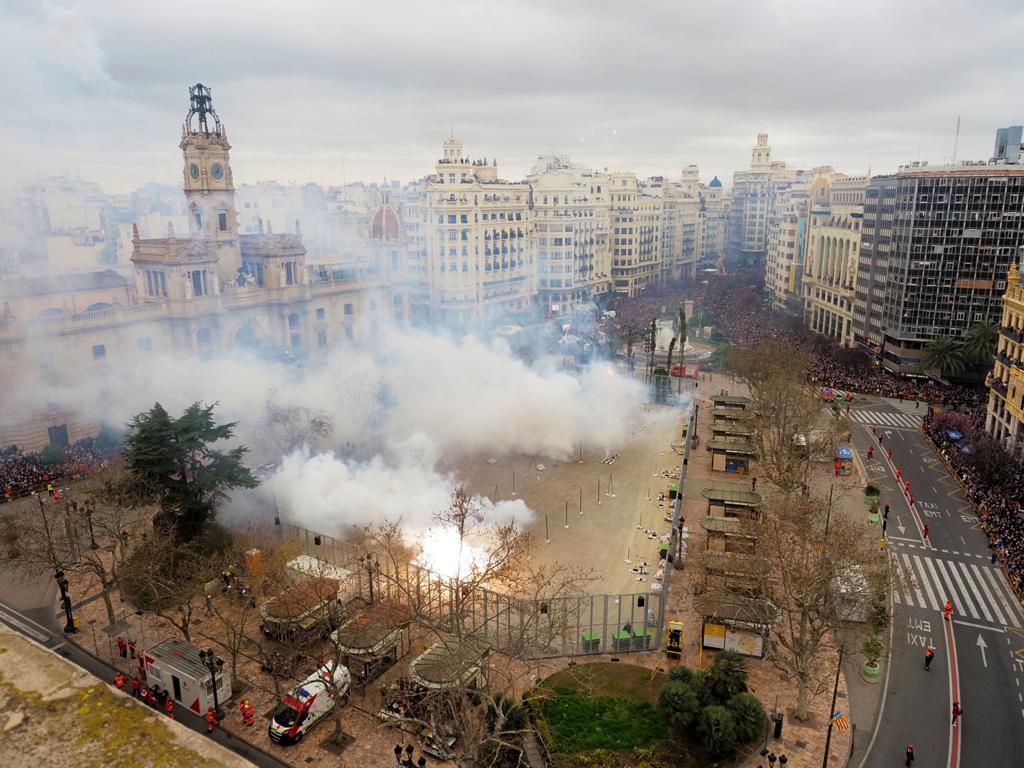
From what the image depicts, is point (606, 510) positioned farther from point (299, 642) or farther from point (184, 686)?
point (184, 686)

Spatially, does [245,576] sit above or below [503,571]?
below

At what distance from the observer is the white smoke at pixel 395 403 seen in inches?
1912

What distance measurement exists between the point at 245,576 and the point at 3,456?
26.4 meters

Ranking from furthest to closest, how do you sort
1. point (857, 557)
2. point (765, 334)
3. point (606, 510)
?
point (765, 334)
point (606, 510)
point (857, 557)

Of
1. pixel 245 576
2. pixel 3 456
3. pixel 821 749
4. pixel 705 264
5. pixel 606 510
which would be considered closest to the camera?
pixel 821 749

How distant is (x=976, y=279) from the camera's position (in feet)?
221

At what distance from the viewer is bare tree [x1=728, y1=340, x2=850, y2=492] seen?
150 feet

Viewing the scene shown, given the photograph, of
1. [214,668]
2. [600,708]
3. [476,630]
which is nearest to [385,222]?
[214,668]

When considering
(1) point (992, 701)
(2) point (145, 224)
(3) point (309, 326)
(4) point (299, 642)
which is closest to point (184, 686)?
(4) point (299, 642)

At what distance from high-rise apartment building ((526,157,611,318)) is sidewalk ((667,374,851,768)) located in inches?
2109

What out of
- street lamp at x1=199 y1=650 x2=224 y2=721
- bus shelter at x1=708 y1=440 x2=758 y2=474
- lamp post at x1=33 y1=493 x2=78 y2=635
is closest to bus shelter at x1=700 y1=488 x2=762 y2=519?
bus shelter at x1=708 y1=440 x2=758 y2=474

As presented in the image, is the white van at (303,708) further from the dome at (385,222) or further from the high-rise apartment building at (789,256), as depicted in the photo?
the dome at (385,222)

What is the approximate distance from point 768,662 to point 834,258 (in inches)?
2884

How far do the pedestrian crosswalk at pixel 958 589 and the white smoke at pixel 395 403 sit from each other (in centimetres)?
2009
